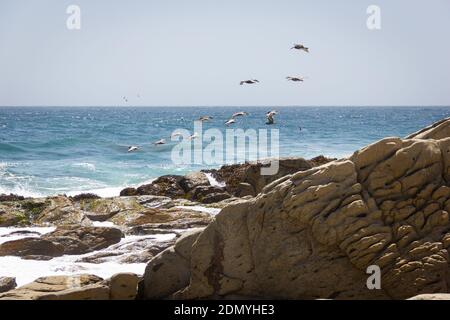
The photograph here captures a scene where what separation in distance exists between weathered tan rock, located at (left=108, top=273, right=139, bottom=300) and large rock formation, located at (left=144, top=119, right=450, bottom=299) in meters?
0.92

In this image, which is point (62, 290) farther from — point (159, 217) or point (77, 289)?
point (159, 217)

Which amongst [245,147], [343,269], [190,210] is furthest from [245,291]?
[245,147]

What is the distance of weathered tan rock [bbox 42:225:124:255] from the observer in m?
15.5

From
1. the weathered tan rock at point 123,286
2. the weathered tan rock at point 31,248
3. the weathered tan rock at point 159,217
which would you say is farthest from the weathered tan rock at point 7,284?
the weathered tan rock at point 159,217

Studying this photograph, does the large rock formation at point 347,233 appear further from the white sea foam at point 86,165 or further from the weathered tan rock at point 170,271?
the white sea foam at point 86,165

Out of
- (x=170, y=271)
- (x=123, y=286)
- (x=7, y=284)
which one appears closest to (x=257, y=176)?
(x=170, y=271)

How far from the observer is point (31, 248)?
→ 49.3 feet

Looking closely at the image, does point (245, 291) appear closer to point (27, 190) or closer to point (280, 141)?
point (27, 190)

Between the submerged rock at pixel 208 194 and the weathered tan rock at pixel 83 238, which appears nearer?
the weathered tan rock at pixel 83 238

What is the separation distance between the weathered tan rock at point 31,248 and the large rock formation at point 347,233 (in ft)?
19.0

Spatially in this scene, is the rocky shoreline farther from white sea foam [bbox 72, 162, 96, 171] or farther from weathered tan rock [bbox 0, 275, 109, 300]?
white sea foam [bbox 72, 162, 96, 171]

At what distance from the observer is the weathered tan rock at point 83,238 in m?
15.5

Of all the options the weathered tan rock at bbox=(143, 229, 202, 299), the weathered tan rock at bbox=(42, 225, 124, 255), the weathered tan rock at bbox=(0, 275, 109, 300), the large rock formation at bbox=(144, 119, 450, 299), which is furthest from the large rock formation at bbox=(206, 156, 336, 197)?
the weathered tan rock at bbox=(0, 275, 109, 300)

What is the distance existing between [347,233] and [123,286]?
4016 mm
